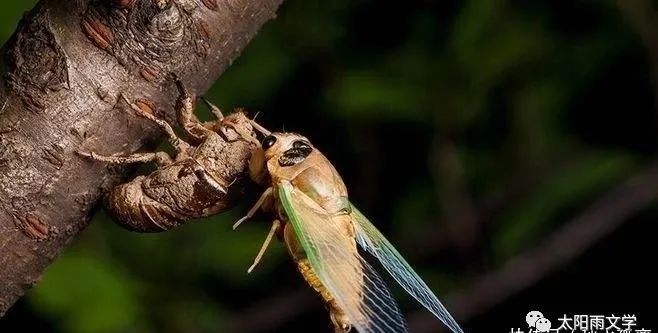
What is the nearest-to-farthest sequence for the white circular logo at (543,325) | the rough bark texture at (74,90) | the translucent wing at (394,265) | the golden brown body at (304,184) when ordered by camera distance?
the rough bark texture at (74,90) < the golden brown body at (304,184) < the translucent wing at (394,265) < the white circular logo at (543,325)

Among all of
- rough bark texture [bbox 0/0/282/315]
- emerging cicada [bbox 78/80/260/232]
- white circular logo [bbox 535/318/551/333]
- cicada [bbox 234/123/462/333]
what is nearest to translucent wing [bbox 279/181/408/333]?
cicada [bbox 234/123/462/333]

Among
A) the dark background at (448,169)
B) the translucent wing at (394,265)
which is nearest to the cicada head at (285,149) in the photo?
the translucent wing at (394,265)

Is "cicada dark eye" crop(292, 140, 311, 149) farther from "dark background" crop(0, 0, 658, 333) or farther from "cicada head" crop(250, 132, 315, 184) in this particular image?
"dark background" crop(0, 0, 658, 333)

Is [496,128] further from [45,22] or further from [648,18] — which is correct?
[45,22]

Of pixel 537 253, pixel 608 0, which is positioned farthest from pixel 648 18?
pixel 537 253

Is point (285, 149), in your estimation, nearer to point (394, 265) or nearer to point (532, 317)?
point (394, 265)

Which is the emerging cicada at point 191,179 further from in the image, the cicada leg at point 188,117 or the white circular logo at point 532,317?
the white circular logo at point 532,317

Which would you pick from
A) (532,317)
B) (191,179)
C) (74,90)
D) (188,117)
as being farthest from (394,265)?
(532,317)
